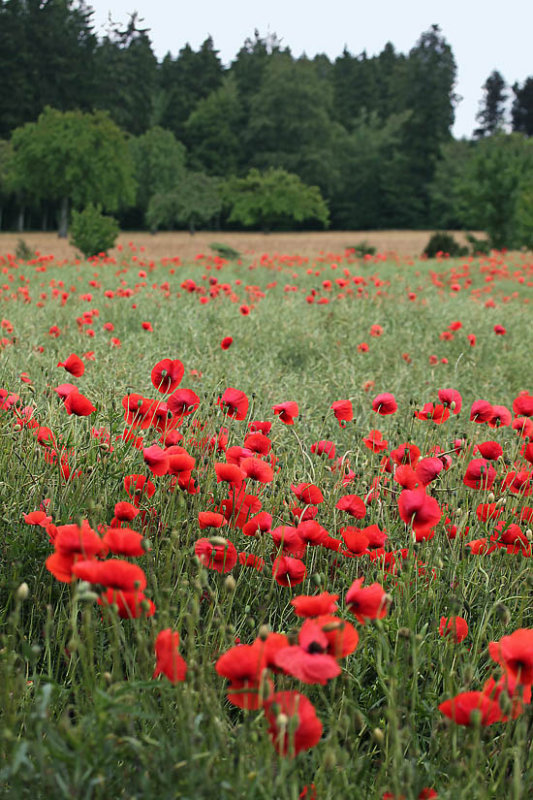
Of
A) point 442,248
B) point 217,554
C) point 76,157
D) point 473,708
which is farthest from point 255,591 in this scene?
point 76,157

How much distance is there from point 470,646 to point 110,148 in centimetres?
3141

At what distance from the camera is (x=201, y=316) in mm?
6344

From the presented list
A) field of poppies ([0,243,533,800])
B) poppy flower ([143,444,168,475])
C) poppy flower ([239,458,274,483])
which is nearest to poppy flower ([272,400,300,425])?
field of poppies ([0,243,533,800])

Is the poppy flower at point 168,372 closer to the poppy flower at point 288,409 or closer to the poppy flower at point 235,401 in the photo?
the poppy flower at point 235,401

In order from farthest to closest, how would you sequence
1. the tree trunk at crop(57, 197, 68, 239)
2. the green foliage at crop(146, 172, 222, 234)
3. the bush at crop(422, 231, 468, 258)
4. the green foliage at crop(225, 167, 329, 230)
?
the green foliage at crop(225, 167, 329, 230)
the green foliage at crop(146, 172, 222, 234)
the tree trunk at crop(57, 197, 68, 239)
the bush at crop(422, 231, 468, 258)

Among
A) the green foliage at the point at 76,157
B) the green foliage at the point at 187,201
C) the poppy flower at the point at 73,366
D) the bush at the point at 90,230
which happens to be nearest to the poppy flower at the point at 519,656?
the poppy flower at the point at 73,366

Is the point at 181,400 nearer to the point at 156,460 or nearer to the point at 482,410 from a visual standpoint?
the point at 156,460

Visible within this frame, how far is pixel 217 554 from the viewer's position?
5.09 ft

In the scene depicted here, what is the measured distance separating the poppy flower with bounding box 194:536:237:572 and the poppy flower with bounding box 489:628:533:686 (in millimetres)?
593

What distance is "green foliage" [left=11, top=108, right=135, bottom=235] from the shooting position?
29.8 meters

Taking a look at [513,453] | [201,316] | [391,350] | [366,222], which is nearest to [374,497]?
[513,453]

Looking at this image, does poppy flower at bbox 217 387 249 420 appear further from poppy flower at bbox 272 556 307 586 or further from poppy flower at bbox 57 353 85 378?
poppy flower at bbox 272 556 307 586

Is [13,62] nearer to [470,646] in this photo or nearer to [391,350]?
[391,350]

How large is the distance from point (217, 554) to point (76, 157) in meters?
31.3
